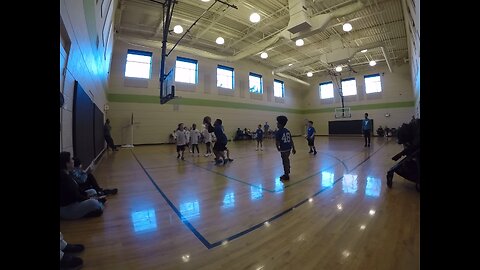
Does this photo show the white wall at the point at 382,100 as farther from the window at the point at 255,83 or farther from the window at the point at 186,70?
the window at the point at 186,70

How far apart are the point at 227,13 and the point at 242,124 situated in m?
9.88

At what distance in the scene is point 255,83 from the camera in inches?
805

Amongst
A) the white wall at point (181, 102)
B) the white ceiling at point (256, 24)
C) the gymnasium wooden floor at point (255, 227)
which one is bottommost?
the gymnasium wooden floor at point (255, 227)

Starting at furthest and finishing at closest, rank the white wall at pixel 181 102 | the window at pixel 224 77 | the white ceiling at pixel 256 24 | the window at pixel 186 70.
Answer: the window at pixel 224 77, the window at pixel 186 70, the white wall at pixel 181 102, the white ceiling at pixel 256 24

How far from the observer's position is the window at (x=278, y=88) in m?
22.6

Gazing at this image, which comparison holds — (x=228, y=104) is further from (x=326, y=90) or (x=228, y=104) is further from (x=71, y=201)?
(x=71, y=201)

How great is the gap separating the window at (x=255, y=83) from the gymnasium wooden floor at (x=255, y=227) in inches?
654

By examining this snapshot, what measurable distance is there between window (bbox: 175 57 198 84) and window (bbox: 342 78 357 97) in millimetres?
15956

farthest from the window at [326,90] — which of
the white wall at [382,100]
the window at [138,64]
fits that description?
the window at [138,64]

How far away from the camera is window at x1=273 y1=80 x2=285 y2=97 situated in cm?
2262

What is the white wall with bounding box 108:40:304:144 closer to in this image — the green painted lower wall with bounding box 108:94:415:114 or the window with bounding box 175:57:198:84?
the green painted lower wall with bounding box 108:94:415:114
